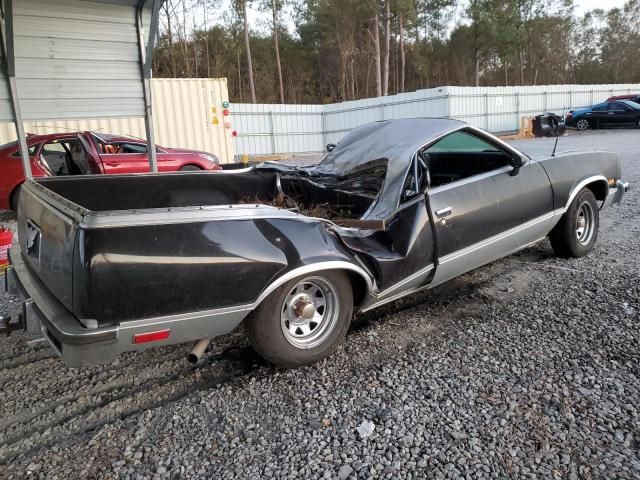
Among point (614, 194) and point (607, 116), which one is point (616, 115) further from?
point (614, 194)

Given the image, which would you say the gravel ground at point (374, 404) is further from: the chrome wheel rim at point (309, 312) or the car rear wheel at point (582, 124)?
the car rear wheel at point (582, 124)

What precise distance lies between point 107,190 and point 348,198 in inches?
75.8

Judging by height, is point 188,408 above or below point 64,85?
below

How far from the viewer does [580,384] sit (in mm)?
2854

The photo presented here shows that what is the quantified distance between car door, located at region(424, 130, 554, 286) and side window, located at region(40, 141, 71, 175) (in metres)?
7.06

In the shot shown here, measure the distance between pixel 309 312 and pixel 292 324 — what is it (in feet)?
0.43

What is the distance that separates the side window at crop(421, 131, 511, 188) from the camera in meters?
4.56

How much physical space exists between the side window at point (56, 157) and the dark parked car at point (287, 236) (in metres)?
5.69

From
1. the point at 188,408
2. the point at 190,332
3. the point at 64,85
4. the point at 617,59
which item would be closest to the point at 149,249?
the point at 190,332

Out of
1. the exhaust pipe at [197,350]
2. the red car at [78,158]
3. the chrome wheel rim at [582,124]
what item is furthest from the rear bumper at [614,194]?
the chrome wheel rim at [582,124]

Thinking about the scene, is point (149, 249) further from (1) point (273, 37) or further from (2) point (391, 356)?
(1) point (273, 37)

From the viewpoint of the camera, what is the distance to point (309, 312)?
10.2 ft

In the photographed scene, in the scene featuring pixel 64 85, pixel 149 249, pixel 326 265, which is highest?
pixel 64 85

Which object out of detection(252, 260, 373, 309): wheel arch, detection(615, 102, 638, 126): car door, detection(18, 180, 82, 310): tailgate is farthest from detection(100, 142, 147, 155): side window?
detection(615, 102, 638, 126): car door
